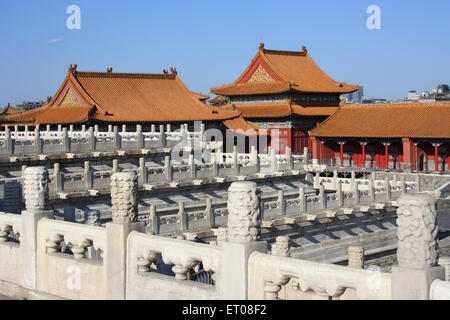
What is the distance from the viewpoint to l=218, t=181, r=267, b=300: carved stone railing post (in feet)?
26.0

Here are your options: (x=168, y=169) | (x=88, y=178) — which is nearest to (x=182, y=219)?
(x=88, y=178)

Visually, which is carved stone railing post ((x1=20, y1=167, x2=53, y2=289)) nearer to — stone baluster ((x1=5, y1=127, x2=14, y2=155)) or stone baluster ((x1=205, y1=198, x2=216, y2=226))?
stone baluster ((x1=205, y1=198, x2=216, y2=226))

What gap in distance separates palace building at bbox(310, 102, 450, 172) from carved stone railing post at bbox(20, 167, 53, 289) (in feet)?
108

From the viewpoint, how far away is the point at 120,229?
9.36 metres

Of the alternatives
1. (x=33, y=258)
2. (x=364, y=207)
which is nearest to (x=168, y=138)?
(x=364, y=207)

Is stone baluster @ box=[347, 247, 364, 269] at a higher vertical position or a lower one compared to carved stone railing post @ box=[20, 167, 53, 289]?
lower

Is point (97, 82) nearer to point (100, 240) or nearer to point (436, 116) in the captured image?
point (436, 116)

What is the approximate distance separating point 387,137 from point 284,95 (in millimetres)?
9851

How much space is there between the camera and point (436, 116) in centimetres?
4244

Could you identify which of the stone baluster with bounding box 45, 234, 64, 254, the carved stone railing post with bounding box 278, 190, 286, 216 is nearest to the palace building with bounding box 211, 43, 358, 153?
the carved stone railing post with bounding box 278, 190, 286, 216
